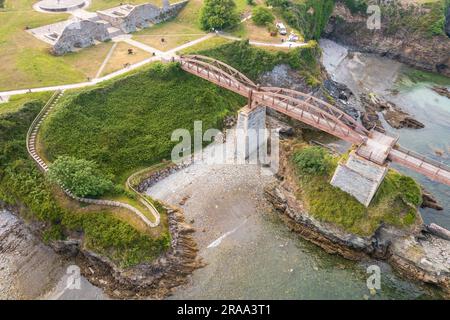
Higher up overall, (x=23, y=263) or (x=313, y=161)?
(x=313, y=161)

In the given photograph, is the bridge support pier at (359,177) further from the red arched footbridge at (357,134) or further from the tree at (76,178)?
the tree at (76,178)

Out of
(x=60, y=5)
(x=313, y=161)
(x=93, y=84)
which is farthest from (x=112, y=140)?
(x=60, y=5)

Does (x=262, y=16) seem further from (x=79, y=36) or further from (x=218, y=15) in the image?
(x=79, y=36)

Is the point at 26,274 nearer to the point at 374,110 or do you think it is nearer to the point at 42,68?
the point at 42,68

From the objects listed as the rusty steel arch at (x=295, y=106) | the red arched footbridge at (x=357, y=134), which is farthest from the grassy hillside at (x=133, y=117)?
the red arched footbridge at (x=357, y=134)

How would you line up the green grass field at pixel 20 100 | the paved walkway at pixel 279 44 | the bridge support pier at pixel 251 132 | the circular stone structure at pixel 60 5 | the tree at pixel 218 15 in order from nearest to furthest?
1. the green grass field at pixel 20 100
2. the bridge support pier at pixel 251 132
3. the paved walkway at pixel 279 44
4. the tree at pixel 218 15
5. the circular stone structure at pixel 60 5

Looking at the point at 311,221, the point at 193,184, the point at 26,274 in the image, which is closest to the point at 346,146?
the point at 311,221
